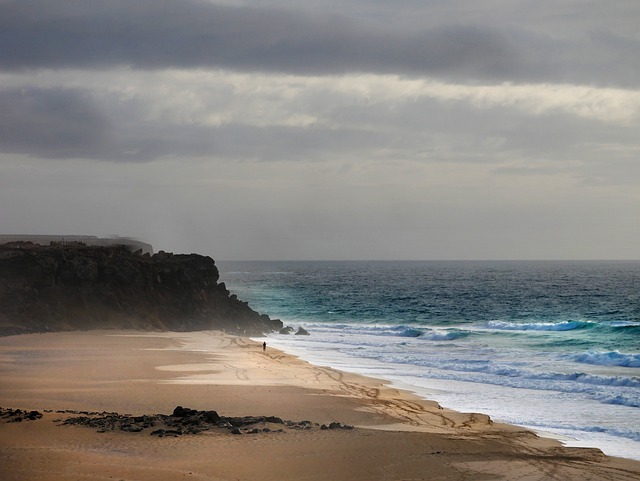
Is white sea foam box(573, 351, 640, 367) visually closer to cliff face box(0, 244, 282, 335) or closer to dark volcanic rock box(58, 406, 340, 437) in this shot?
dark volcanic rock box(58, 406, 340, 437)

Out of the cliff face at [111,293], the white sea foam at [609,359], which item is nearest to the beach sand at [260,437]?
the white sea foam at [609,359]

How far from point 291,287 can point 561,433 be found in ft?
352

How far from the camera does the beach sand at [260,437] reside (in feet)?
52.5

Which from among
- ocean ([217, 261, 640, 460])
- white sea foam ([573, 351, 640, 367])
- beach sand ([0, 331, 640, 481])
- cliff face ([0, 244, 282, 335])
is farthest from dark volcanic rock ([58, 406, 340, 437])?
cliff face ([0, 244, 282, 335])

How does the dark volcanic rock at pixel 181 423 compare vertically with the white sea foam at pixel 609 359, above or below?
above

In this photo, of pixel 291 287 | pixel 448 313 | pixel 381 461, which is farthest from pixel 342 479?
pixel 291 287

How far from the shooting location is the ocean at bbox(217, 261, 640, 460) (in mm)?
24734

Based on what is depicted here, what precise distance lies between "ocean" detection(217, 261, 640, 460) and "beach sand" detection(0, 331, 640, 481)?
226 centimetres

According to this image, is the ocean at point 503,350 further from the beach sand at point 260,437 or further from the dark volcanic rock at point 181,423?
the dark volcanic rock at point 181,423

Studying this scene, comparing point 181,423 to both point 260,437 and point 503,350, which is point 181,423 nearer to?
point 260,437

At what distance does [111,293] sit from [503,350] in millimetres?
27007

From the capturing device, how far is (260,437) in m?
18.8

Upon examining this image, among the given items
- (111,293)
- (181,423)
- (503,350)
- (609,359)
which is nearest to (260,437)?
(181,423)

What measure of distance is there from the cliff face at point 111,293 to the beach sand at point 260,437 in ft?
51.7
